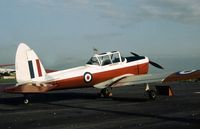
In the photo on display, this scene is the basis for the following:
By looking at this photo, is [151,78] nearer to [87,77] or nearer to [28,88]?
[87,77]

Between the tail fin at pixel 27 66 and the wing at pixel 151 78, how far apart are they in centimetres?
368

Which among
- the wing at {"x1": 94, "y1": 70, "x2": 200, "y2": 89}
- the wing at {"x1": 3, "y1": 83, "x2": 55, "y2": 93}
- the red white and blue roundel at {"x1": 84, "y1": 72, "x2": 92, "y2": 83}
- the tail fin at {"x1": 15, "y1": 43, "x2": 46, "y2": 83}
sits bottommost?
the wing at {"x1": 94, "y1": 70, "x2": 200, "y2": 89}

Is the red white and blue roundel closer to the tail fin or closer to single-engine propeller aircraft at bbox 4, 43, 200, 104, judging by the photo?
single-engine propeller aircraft at bbox 4, 43, 200, 104

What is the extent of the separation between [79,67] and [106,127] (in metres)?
9.98

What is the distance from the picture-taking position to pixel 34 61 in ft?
62.6

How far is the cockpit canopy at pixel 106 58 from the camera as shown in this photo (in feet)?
70.2

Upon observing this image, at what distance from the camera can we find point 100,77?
21156mm

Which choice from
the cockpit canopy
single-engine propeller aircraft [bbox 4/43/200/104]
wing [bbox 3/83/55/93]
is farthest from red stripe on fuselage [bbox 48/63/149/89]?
wing [bbox 3/83/55/93]

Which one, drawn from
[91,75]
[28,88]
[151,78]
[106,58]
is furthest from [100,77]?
[28,88]

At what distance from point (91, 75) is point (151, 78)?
3140mm

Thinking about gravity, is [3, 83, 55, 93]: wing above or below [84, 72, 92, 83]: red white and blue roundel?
below

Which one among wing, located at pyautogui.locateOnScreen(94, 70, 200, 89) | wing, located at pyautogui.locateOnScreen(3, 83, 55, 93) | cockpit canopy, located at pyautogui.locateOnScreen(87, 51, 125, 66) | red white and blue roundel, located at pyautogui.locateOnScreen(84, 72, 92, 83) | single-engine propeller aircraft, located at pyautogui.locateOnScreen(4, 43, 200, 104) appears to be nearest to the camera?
wing, located at pyautogui.locateOnScreen(3, 83, 55, 93)

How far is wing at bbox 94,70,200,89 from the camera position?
19031 millimetres

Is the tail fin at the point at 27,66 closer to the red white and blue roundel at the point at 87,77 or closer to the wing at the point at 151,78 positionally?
the red white and blue roundel at the point at 87,77
